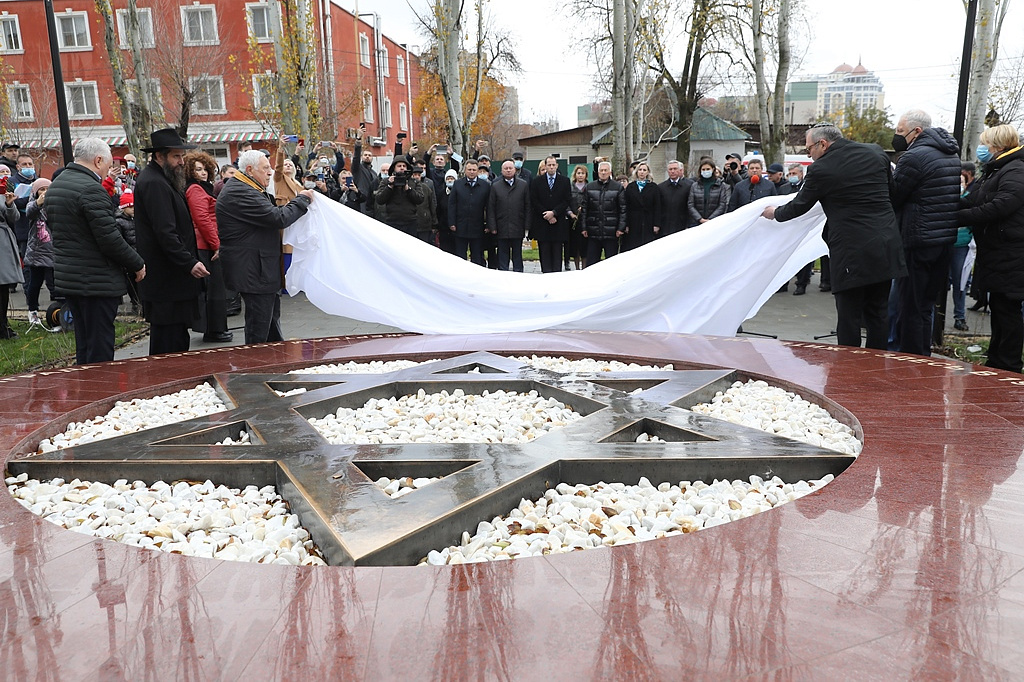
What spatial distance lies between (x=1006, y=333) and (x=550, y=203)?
22.2ft

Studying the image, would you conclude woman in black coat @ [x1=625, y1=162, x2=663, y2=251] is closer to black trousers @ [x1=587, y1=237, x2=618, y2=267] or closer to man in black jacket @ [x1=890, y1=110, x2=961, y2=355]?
black trousers @ [x1=587, y1=237, x2=618, y2=267]

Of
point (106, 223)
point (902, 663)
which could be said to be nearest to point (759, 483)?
point (902, 663)

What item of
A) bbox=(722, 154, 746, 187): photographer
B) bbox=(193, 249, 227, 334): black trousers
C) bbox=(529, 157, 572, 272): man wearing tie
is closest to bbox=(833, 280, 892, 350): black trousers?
bbox=(193, 249, 227, 334): black trousers

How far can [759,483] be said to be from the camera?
125 inches

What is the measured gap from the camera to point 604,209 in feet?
38.1

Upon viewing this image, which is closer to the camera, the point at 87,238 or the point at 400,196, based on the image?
the point at 87,238

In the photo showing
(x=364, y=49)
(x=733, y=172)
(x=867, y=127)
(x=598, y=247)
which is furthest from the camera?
(x=867, y=127)

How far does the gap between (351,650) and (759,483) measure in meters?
1.86

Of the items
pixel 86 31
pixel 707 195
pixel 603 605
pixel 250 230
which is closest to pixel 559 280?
pixel 250 230

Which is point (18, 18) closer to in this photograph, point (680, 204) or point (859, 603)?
point (680, 204)

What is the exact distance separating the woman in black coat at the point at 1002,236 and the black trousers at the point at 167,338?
6179 mm

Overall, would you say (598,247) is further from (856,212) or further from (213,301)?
(856,212)

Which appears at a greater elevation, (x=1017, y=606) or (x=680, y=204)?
(x=680, y=204)

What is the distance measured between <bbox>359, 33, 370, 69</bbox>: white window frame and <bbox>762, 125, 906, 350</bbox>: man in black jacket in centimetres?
3668
